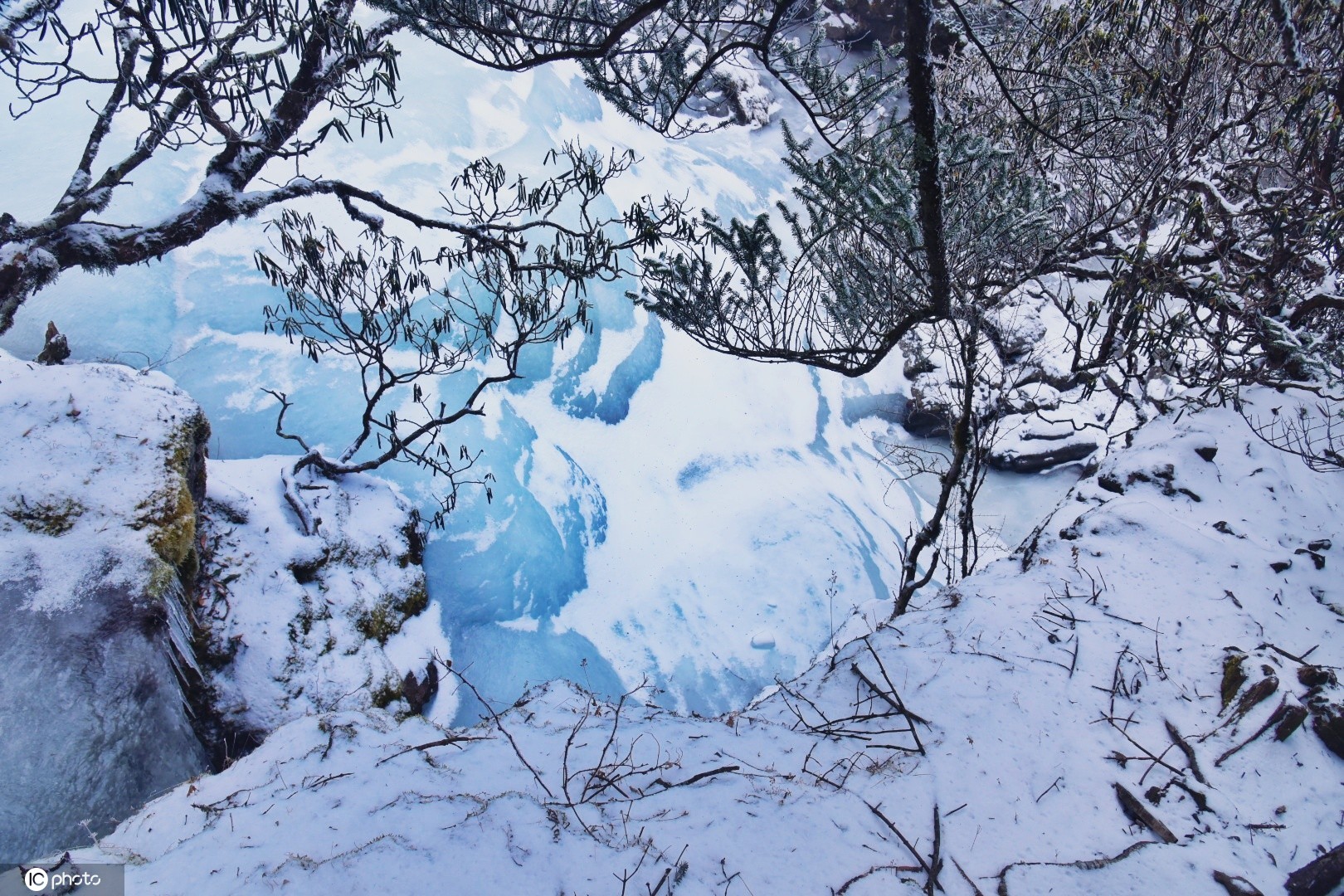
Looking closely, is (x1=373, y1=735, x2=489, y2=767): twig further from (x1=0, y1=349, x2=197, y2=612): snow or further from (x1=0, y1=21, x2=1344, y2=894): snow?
(x1=0, y1=349, x2=197, y2=612): snow

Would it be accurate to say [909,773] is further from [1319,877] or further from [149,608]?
[149,608]

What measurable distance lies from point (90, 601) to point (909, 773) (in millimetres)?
3868

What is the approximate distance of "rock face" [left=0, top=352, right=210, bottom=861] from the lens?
282 centimetres

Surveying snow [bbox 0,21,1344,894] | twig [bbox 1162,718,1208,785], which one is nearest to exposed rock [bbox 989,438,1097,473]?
snow [bbox 0,21,1344,894]

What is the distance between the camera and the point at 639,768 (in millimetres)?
1947

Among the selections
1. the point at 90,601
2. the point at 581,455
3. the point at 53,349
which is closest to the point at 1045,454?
the point at 581,455

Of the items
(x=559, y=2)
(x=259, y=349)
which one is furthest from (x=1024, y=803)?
(x=259, y=349)

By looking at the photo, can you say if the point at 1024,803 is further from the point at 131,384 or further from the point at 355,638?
the point at 131,384

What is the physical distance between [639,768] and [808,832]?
1.88ft

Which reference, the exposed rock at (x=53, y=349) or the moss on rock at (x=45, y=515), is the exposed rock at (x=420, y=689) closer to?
the moss on rock at (x=45, y=515)

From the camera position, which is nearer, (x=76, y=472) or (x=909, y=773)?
(x=909, y=773)

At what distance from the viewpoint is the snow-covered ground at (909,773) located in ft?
4.84

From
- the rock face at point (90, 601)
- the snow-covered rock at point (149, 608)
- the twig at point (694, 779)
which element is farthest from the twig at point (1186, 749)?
the rock face at point (90, 601)

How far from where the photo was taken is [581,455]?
23.6ft
